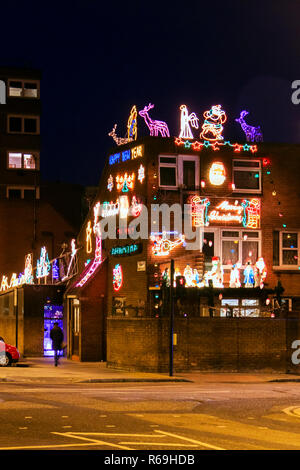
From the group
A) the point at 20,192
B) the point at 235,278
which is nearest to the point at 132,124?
the point at 235,278

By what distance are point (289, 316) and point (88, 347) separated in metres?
10.3

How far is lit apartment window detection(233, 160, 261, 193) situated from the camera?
36188mm

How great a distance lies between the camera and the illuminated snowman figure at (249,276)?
34562 mm

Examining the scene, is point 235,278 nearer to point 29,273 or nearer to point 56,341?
point 56,341

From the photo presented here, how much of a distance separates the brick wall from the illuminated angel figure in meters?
8.87

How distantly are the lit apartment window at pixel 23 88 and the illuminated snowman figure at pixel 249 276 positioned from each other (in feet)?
137

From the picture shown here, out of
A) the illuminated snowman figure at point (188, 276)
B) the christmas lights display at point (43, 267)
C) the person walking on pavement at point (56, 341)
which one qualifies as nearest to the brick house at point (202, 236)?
the illuminated snowman figure at point (188, 276)

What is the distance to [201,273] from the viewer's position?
3369cm

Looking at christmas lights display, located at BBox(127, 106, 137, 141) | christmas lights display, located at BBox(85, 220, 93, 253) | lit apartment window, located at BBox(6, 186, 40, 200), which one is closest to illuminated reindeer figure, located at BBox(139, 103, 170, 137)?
christmas lights display, located at BBox(127, 106, 137, 141)

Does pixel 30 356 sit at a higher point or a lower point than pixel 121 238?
lower

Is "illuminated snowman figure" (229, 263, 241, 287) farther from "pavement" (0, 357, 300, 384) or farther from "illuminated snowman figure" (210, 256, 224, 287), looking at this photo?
"pavement" (0, 357, 300, 384)
